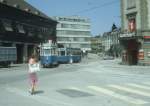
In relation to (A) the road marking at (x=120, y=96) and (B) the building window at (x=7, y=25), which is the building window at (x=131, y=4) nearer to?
(B) the building window at (x=7, y=25)

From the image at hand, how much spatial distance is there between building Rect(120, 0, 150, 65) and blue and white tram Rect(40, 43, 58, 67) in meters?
9.73

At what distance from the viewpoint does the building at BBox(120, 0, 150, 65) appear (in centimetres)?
4950

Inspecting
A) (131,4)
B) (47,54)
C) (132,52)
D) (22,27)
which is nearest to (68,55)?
(22,27)

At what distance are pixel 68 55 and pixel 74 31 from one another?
9471cm

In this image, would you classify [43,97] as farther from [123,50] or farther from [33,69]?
[123,50]

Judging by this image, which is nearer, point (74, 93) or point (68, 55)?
point (74, 93)

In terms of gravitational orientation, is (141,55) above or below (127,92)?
above

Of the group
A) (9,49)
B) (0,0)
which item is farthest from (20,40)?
(9,49)

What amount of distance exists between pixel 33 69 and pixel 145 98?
5.12 metres

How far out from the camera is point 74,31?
530ft

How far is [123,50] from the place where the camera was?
55.1 m

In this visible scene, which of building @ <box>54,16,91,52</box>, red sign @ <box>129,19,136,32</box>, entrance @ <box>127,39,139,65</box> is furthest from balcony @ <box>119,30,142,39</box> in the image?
Result: building @ <box>54,16,91,52</box>

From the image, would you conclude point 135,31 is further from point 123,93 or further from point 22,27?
point 123,93

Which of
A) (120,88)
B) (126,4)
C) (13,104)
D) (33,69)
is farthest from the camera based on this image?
A: (126,4)
